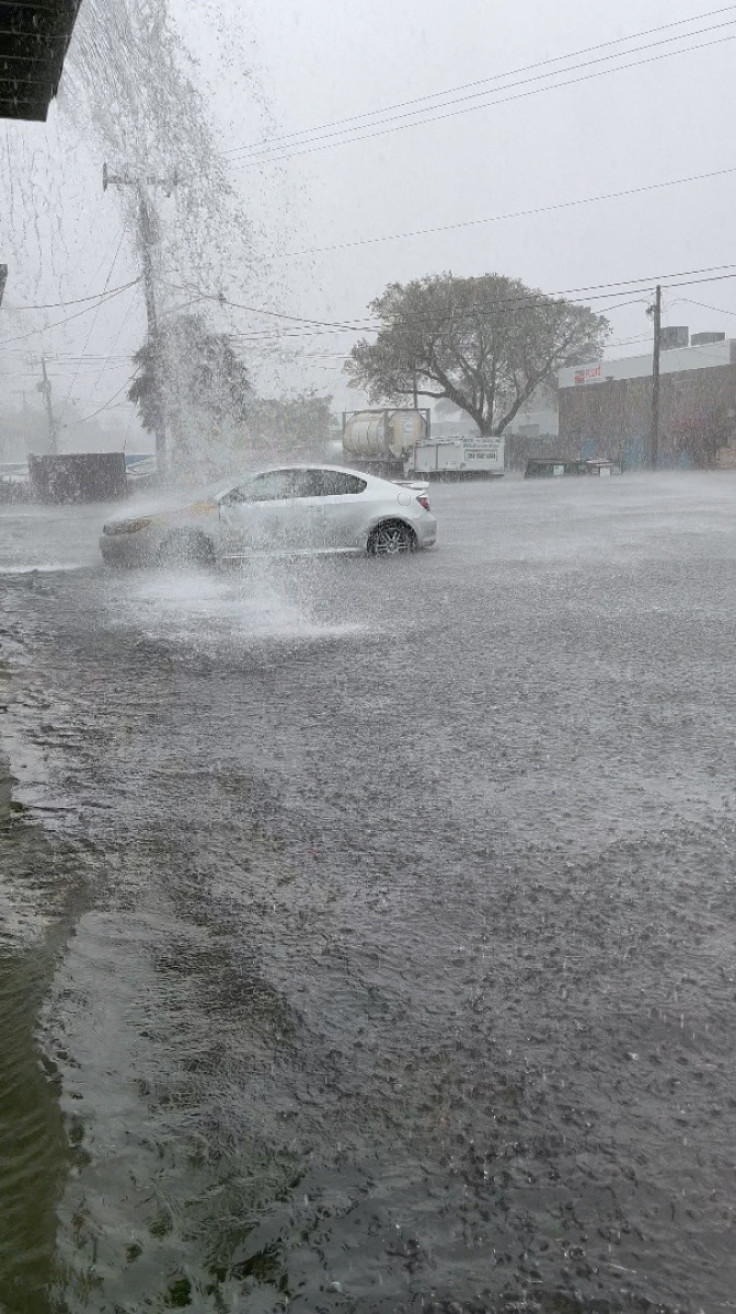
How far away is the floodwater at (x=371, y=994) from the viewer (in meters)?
2.26

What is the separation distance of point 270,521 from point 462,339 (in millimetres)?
56124

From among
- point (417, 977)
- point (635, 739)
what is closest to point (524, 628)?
point (635, 739)

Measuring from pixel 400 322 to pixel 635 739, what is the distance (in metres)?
65.0

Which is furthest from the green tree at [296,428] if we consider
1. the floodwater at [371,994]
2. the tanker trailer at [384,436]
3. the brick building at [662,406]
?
the floodwater at [371,994]

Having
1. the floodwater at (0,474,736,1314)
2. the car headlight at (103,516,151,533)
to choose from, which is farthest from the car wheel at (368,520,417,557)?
the floodwater at (0,474,736,1314)

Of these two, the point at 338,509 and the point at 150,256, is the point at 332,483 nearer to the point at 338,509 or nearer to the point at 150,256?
the point at 338,509

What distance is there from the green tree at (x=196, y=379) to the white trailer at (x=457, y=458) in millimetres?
27527

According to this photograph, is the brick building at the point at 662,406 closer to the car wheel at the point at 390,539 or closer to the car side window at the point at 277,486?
the car wheel at the point at 390,539

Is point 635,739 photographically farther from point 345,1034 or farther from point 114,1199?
point 114,1199

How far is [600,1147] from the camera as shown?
2.57 meters

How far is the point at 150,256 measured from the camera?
1011 inches

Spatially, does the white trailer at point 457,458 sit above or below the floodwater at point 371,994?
above

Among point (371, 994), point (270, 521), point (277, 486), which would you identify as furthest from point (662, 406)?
point (371, 994)

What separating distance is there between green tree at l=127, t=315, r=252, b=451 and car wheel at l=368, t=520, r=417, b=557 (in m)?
9.53
